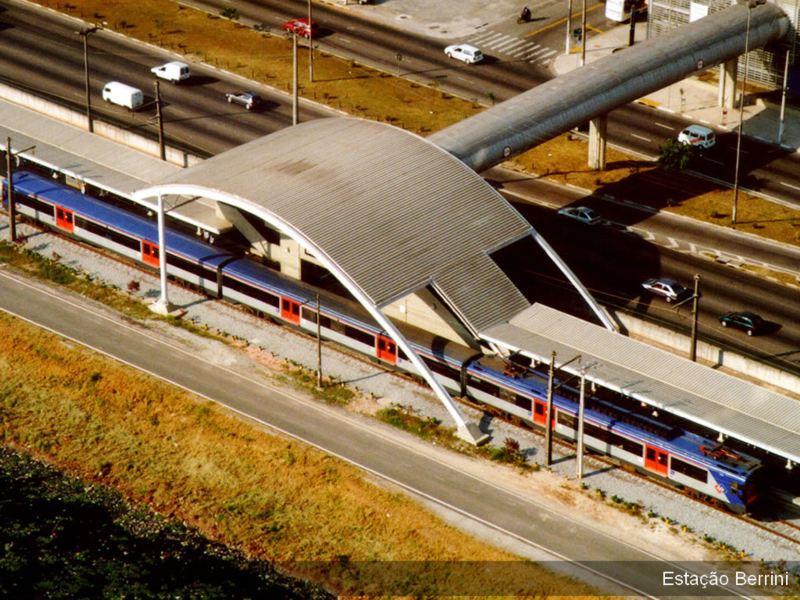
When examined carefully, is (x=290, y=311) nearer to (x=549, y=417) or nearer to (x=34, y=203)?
(x=549, y=417)

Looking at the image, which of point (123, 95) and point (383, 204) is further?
point (123, 95)

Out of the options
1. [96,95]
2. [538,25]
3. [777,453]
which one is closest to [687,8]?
[538,25]

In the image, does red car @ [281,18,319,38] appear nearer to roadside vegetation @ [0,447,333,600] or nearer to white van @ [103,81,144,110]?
white van @ [103,81,144,110]

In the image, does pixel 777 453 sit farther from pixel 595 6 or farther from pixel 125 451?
pixel 595 6

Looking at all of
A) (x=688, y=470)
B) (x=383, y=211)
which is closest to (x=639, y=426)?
(x=688, y=470)

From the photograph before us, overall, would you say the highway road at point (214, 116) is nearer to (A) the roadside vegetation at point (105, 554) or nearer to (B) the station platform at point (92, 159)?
(B) the station platform at point (92, 159)

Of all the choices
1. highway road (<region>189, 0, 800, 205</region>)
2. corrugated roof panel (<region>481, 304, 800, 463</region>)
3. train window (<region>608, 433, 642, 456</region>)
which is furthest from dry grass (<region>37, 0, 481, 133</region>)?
train window (<region>608, 433, 642, 456</region>)

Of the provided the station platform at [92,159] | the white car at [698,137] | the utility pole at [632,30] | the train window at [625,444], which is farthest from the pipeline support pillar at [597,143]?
the train window at [625,444]
